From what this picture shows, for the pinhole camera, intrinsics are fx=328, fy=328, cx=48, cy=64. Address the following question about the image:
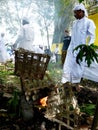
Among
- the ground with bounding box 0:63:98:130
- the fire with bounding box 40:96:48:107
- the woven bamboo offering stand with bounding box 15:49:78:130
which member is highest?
the woven bamboo offering stand with bounding box 15:49:78:130

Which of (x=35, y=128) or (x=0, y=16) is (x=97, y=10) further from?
(x=0, y=16)

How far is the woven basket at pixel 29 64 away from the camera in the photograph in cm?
548

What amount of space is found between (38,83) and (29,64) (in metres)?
0.44

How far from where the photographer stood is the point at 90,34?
20.6ft

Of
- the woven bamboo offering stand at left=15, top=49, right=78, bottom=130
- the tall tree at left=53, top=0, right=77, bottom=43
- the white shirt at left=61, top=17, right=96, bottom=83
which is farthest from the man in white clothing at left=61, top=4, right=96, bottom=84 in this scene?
the tall tree at left=53, top=0, right=77, bottom=43

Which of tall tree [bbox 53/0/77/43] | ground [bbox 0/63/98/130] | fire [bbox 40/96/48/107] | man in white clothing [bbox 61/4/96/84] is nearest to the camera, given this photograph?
ground [bbox 0/63/98/130]

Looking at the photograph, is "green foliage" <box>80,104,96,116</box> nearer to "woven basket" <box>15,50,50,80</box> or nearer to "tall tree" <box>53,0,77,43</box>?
"woven basket" <box>15,50,50,80</box>

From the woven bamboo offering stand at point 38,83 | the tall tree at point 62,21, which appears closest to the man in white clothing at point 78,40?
the woven bamboo offering stand at point 38,83

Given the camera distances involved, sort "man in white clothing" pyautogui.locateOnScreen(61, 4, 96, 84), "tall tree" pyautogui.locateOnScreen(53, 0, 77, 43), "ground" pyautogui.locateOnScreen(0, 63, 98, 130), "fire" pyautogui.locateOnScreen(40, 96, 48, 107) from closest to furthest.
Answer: "ground" pyautogui.locateOnScreen(0, 63, 98, 130)
"fire" pyautogui.locateOnScreen(40, 96, 48, 107)
"man in white clothing" pyautogui.locateOnScreen(61, 4, 96, 84)
"tall tree" pyautogui.locateOnScreen(53, 0, 77, 43)

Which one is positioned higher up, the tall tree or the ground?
the tall tree

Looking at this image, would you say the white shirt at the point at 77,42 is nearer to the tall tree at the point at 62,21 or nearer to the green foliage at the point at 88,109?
the green foliage at the point at 88,109

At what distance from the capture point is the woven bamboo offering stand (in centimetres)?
515

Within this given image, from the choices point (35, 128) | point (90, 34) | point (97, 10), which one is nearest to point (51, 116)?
point (35, 128)

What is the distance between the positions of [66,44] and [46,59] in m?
3.71
